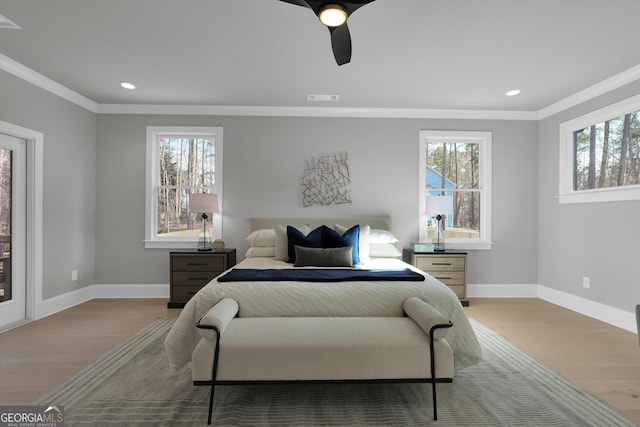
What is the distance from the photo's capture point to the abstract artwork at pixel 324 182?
4.69 metres

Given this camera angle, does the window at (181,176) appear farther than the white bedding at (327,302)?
Yes

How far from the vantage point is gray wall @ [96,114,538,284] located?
462 cm

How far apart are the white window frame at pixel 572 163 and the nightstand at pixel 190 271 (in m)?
4.31

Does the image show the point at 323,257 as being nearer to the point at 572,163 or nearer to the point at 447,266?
the point at 447,266

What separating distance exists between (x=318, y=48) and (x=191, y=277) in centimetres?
296

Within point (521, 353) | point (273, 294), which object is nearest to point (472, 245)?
point (521, 353)

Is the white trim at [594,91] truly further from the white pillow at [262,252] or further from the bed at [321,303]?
the white pillow at [262,252]

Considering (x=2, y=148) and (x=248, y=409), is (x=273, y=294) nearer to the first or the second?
(x=248, y=409)

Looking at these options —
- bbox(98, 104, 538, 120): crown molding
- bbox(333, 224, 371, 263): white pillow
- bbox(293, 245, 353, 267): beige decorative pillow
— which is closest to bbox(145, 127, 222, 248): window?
bbox(98, 104, 538, 120): crown molding

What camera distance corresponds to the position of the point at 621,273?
3523 millimetres

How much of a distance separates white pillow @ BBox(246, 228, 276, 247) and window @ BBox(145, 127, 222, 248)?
72 centimetres

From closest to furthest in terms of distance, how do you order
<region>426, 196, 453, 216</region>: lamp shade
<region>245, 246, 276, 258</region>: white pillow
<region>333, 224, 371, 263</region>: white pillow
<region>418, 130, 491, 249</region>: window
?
<region>333, 224, 371, 263</region>: white pillow
<region>245, 246, 276, 258</region>: white pillow
<region>426, 196, 453, 216</region>: lamp shade
<region>418, 130, 491, 249</region>: window

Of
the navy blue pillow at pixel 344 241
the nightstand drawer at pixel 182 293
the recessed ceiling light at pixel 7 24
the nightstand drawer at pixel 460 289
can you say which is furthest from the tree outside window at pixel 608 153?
the recessed ceiling light at pixel 7 24

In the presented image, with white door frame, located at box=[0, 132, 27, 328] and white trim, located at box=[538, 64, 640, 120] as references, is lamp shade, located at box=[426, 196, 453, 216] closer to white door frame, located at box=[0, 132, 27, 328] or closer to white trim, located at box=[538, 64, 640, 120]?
white trim, located at box=[538, 64, 640, 120]
